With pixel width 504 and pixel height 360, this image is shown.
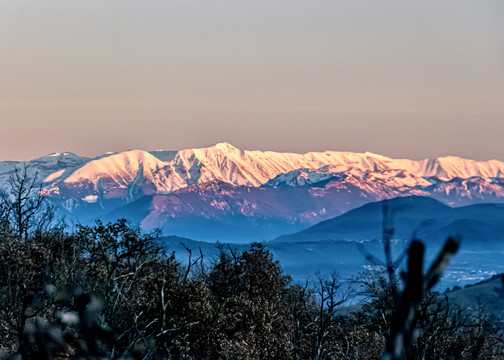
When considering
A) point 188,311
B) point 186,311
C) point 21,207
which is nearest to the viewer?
point 188,311

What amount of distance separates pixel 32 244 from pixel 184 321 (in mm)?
29006

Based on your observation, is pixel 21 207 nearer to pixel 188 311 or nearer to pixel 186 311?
pixel 186 311

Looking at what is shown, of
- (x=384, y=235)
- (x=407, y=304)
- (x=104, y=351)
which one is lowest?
(x=104, y=351)

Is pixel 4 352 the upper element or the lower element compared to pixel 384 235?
lower

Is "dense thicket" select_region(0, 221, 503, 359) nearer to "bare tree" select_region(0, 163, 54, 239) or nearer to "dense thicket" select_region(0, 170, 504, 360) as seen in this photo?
"dense thicket" select_region(0, 170, 504, 360)

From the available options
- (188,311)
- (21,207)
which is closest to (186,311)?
(188,311)

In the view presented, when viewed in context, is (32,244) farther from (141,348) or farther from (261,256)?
(141,348)

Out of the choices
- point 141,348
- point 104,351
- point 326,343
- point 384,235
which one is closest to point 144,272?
point 326,343

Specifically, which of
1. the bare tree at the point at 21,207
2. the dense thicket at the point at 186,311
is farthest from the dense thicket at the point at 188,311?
the bare tree at the point at 21,207

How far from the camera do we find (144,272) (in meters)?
76.9

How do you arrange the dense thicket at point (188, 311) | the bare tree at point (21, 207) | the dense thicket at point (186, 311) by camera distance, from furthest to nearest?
the bare tree at point (21, 207) < the dense thicket at point (186, 311) < the dense thicket at point (188, 311)

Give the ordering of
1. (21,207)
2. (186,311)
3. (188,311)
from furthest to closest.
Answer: (21,207) → (186,311) → (188,311)

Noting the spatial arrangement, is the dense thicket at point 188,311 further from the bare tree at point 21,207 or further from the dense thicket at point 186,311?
the bare tree at point 21,207

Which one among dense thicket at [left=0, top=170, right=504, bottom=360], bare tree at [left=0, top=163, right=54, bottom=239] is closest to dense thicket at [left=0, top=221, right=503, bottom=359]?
dense thicket at [left=0, top=170, right=504, bottom=360]
